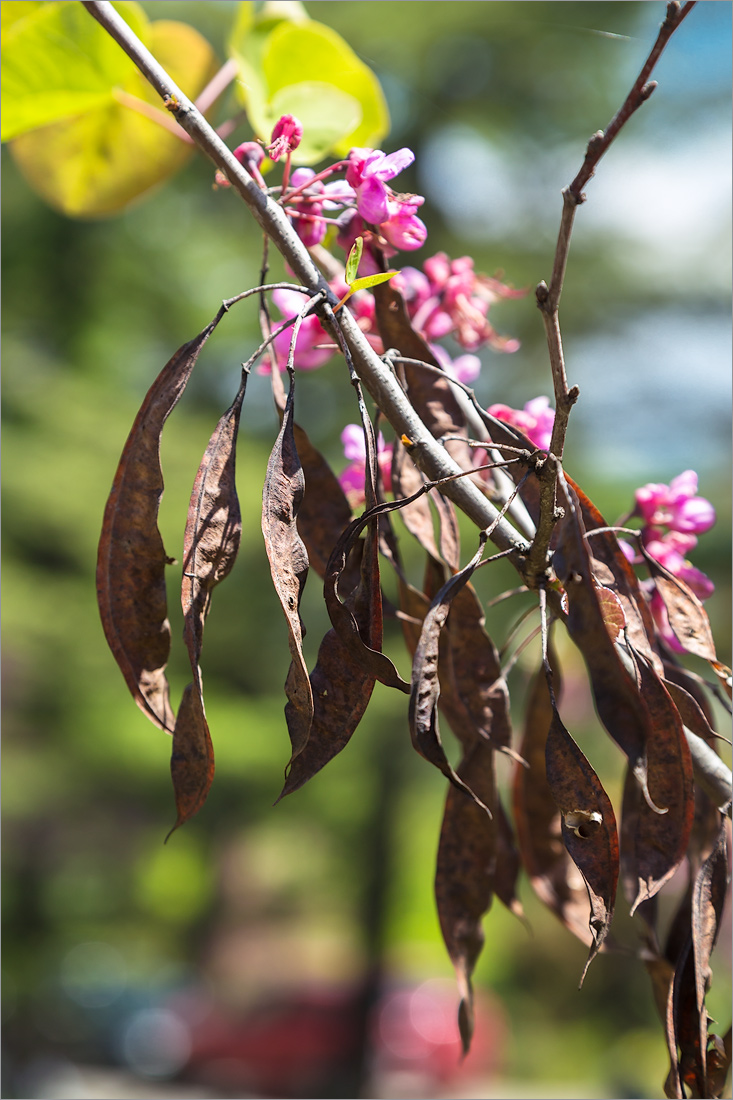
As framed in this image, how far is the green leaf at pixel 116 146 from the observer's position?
2.62 ft

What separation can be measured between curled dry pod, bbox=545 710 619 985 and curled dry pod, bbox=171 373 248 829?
7.2 inches

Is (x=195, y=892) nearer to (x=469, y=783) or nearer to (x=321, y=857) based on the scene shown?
(x=321, y=857)

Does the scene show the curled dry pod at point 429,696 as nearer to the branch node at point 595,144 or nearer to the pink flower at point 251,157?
the branch node at point 595,144

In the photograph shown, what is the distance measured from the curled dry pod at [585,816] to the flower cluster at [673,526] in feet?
0.70

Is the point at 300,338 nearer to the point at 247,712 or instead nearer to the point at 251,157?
the point at 251,157

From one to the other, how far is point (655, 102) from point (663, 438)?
190 centimetres

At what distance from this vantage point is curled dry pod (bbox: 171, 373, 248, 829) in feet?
1.42

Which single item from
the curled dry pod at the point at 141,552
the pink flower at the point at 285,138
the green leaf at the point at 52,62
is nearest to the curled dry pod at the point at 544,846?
the curled dry pod at the point at 141,552

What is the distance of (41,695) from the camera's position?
5574 mm

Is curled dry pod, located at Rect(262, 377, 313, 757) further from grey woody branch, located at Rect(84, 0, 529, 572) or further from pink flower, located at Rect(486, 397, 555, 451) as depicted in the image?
pink flower, located at Rect(486, 397, 555, 451)

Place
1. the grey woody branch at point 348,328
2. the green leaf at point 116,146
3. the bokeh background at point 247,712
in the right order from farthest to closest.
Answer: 1. the bokeh background at point 247,712
2. the green leaf at point 116,146
3. the grey woody branch at point 348,328

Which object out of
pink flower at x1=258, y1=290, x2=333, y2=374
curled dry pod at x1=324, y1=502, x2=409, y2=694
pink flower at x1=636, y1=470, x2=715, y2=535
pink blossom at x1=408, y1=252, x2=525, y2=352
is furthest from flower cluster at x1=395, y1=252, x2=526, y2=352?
curled dry pod at x1=324, y1=502, x2=409, y2=694

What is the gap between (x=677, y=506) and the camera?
615 millimetres

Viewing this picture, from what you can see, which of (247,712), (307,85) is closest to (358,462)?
(307,85)
